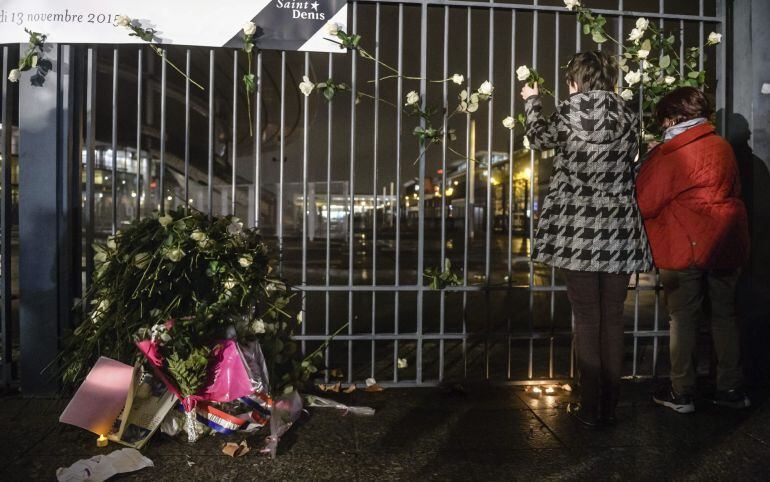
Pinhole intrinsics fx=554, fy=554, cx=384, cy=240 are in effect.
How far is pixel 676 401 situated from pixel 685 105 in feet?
5.75

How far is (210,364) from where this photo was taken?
2.84 meters

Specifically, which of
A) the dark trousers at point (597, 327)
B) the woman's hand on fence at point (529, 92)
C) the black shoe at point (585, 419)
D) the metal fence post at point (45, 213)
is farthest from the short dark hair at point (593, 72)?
the metal fence post at point (45, 213)

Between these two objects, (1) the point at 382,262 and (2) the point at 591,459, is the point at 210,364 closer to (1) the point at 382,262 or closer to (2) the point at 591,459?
(2) the point at 591,459

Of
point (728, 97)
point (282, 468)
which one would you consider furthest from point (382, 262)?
point (282, 468)

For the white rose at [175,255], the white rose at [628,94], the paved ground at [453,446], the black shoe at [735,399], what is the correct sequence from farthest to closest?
the white rose at [628,94] < the black shoe at [735,399] < the white rose at [175,255] < the paved ground at [453,446]

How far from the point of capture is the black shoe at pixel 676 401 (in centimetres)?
331

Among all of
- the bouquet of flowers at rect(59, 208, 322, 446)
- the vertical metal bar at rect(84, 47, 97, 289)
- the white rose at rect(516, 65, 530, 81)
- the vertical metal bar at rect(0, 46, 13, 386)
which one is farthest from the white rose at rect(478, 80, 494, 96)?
the vertical metal bar at rect(0, 46, 13, 386)

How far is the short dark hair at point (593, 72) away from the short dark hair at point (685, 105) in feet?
1.62

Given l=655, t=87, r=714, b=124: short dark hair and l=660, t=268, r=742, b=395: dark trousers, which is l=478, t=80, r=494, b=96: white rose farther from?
l=660, t=268, r=742, b=395: dark trousers

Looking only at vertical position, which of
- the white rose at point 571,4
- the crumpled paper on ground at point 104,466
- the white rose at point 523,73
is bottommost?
the crumpled paper on ground at point 104,466

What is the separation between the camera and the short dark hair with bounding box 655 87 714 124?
3.13 m

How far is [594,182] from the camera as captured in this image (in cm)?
293

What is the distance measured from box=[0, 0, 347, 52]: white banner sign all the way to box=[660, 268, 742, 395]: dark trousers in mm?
2582

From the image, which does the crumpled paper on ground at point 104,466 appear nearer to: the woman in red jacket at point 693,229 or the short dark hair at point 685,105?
the woman in red jacket at point 693,229
